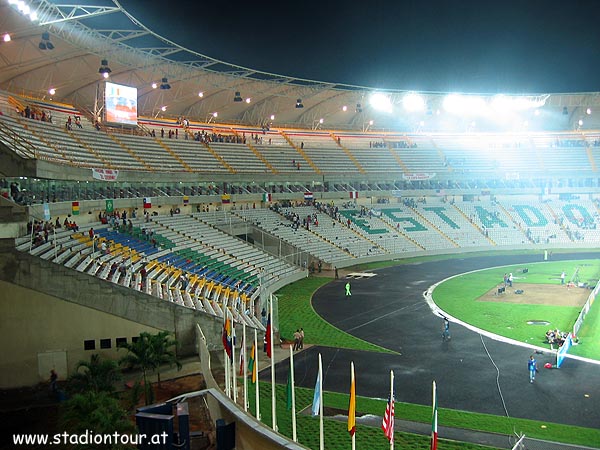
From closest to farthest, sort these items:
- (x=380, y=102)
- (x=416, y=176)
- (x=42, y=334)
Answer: (x=42, y=334), (x=380, y=102), (x=416, y=176)

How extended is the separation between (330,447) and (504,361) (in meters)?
10.6

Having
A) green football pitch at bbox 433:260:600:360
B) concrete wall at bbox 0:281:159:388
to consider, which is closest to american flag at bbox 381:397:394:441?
concrete wall at bbox 0:281:159:388

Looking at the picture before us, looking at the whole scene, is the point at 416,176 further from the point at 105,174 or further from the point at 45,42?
the point at 45,42

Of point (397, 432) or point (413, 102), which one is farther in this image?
point (413, 102)

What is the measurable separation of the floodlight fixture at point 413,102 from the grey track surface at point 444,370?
38264 mm

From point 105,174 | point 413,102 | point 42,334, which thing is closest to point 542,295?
point 42,334

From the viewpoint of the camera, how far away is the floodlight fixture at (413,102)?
6763 centimetres

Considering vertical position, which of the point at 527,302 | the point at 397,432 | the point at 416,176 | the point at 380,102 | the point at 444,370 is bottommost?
the point at 397,432

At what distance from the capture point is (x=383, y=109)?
74938 mm

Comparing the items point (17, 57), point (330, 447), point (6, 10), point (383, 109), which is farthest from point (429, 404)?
point (383, 109)

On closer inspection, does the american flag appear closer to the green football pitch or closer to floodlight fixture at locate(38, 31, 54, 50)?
the green football pitch

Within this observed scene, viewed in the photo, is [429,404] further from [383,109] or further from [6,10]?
[383,109]

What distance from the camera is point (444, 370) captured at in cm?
2286

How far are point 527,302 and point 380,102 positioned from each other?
39.8 meters
